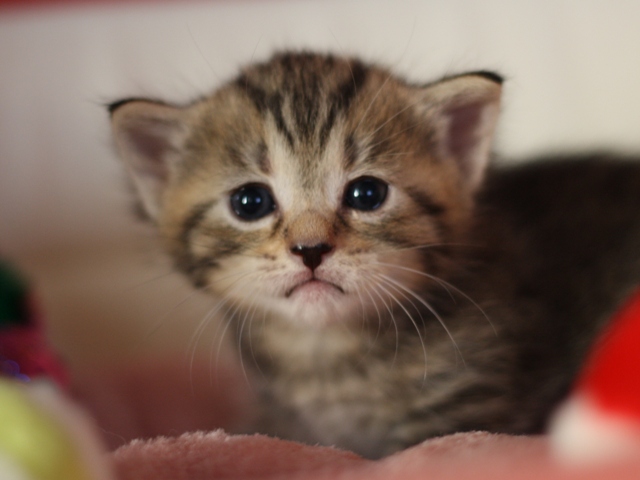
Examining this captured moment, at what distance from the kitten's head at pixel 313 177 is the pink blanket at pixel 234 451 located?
0.26m

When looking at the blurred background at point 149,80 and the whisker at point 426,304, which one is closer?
the whisker at point 426,304

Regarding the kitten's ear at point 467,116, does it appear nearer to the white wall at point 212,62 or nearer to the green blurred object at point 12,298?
the white wall at point 212,62

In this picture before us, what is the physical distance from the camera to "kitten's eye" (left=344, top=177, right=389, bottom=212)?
3.89ft

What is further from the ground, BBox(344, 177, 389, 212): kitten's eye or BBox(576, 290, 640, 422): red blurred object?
BBox(344, 177, 389, 212): kitten's eye

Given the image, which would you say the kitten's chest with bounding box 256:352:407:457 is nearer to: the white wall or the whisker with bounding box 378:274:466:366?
the whisker with bounding box 378:274:466:366

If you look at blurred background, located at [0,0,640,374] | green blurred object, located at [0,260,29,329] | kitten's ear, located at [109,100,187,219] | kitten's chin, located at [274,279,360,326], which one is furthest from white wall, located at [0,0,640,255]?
kitten's chin, located at [274,279,360,326]

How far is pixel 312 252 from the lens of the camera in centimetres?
107

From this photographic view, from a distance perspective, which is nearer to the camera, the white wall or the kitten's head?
the kitten's head

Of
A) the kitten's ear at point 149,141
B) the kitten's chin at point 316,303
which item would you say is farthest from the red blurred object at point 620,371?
the kitten's ear at point 149,141

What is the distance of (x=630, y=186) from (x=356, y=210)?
856 millimetres

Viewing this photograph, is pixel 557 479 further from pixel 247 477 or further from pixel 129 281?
pixel 129 281

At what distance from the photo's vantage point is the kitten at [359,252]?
116cm

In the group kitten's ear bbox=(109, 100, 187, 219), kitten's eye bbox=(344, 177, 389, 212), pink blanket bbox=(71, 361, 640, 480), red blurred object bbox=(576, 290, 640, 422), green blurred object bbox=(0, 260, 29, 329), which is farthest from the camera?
green blurred object bbox=(0, 260, 29, 329)

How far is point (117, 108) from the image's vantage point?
127 centimetres
